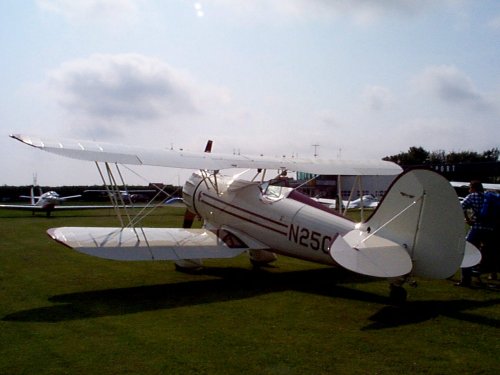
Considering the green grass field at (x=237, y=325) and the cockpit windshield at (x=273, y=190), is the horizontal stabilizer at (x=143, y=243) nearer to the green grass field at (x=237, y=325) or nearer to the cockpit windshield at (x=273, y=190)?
the green grass field at (x=237, y=325)

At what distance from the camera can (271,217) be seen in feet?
27.0

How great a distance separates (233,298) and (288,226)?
4.98 ft

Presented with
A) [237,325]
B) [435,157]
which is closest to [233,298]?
[237,325]

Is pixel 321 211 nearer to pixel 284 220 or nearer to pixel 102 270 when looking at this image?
pixel 284 220

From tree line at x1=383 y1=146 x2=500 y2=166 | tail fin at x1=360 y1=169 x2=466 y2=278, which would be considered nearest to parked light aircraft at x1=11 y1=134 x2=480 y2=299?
tail fin at x1=360 y1=169 x2=466 y2=278

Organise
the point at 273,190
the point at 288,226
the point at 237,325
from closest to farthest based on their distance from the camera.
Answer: the point at 237,325 < the point at 288,226 < the point at 273,190

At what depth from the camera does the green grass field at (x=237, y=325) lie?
429cm

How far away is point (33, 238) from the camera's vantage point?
14.7 m

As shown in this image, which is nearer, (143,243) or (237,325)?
(237,325)

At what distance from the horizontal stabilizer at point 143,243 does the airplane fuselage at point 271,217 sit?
18.5 inches

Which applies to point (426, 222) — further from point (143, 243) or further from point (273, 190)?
point (143, 243)

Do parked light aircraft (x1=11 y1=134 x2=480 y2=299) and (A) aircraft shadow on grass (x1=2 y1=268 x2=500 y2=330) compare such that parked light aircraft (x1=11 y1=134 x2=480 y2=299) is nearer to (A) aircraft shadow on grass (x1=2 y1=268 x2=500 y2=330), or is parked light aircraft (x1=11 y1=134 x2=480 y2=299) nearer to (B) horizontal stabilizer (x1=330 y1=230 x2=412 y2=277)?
(B) horizontal stabilizer (x1=330 y1=230 x2=412 y2=277)

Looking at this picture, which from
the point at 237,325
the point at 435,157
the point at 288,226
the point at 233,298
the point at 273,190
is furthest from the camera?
the point at 435,157

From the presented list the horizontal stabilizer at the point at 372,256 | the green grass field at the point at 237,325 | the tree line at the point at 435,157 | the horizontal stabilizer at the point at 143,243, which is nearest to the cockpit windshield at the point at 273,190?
the horizontal stabilizer at the point at 143,243
